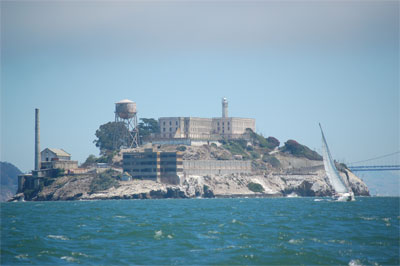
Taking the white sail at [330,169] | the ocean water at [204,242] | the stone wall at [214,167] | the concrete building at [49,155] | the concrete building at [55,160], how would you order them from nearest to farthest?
the ocean water at [204,242] → the white sail at [330,169] → the concrete building at [55,160] → the stone wall at [214,167] → the concrete building at [49,155]

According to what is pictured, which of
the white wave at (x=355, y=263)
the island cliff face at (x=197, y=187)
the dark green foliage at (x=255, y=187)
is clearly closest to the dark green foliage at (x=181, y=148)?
the island cliff face at (x=197, y=187)

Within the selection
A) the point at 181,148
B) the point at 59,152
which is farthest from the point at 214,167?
the point at 59,152

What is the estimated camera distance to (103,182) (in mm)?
169750

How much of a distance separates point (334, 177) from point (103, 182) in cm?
6979

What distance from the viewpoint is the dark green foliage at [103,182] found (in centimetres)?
16812

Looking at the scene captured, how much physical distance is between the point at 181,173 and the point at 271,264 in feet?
429

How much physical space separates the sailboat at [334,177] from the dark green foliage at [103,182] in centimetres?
6261

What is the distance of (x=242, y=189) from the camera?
183 m

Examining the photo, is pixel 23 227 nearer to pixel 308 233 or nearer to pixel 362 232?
pixel 308 233

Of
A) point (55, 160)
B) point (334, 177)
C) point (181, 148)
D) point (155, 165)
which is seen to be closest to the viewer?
point (334, 177)

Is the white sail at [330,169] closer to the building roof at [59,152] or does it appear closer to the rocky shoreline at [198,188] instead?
the rocky shoreline at [198,188]

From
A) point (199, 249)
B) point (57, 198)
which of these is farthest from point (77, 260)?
point (57, 198)

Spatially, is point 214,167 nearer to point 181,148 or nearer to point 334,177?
point 181,148

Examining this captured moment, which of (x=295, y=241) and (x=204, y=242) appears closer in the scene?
(x=295, y=241)
